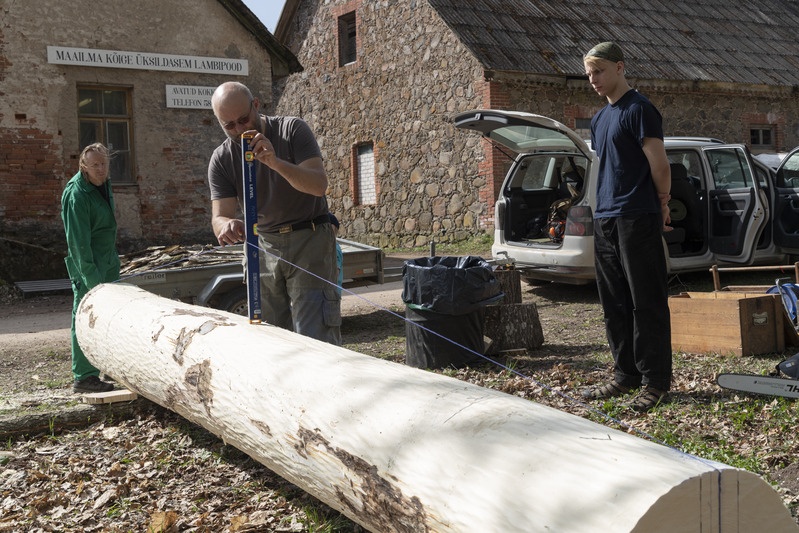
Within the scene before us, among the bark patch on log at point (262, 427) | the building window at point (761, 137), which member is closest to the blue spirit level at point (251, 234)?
the bark patch on log at point (262, 427)

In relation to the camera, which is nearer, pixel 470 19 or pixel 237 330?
pixel 237 330

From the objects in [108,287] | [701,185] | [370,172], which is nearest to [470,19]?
[370,172]

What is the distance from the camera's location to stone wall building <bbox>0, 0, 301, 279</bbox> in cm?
1365

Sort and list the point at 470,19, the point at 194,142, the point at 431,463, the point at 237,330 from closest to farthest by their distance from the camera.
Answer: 1. the point at 431,463
2. the point at 237,330
3. the point at 194,142
4. the point at 470,19

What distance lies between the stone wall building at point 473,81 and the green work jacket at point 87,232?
10.4 metres

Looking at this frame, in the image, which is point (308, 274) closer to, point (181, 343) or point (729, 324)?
point (181, 343)

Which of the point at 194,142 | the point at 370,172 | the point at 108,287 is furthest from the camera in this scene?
the point at 370,172

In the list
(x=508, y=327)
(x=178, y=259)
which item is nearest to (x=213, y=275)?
(x=178, y=259)

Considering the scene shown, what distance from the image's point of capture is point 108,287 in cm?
597

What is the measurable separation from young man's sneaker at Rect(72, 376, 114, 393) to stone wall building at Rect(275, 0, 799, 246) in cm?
1096

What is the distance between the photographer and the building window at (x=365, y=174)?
64.1ft

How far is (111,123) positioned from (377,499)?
13.2m

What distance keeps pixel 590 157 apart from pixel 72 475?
6268 millimetres

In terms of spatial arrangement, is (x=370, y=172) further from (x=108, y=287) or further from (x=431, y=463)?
(x=431, y=463)
